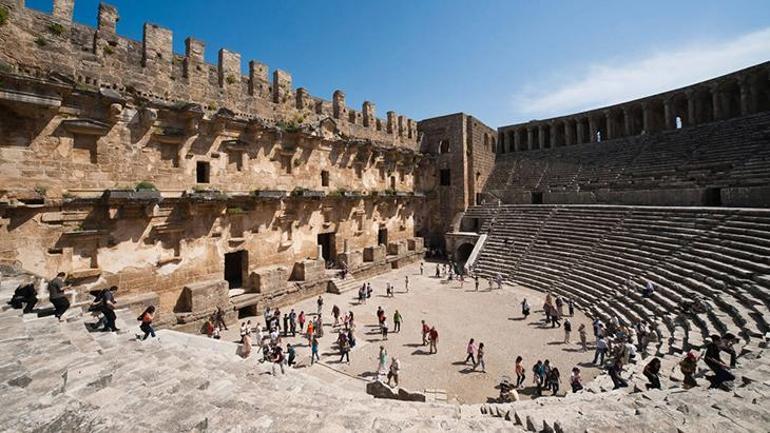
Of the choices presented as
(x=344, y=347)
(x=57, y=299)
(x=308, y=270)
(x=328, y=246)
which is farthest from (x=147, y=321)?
(x=328, y=246)

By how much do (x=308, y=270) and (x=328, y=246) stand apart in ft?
13.0

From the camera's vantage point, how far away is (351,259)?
63.0 ft

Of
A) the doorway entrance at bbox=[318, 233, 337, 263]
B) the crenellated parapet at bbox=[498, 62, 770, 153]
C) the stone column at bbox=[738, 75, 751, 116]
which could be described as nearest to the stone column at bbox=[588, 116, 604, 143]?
the crenellated parapet at bbox=[498, 62, 770, 153]

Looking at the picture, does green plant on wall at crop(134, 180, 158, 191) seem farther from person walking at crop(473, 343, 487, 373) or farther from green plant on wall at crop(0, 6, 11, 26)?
person walking at crop(473, 343, 487, 373)

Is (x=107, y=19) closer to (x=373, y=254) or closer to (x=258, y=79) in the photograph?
(x=258, y=79)

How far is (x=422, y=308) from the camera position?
15.0 metres

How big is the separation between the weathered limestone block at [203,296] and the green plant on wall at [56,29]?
9010mm

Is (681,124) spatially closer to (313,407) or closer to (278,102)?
(278,102)

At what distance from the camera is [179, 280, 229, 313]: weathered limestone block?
12.5m

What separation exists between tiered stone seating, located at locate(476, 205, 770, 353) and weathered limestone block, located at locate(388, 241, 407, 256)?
5.22 metres

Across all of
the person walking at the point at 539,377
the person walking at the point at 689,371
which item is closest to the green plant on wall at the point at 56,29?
the person walking at the point at 539,377

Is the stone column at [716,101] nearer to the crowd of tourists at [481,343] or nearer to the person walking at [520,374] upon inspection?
the crowd of tourists at [481,343]

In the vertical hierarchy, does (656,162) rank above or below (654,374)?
above

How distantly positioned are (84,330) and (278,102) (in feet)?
42.2
